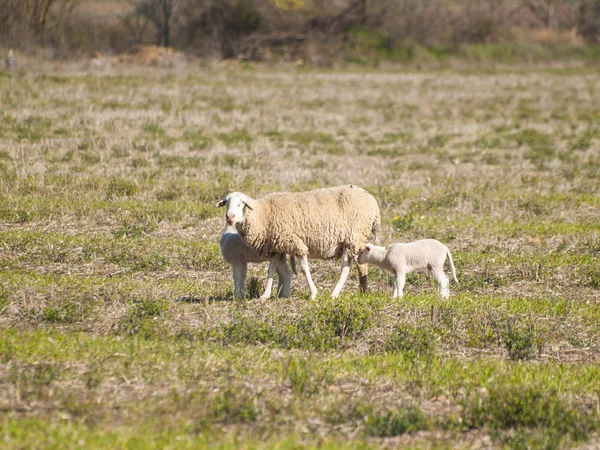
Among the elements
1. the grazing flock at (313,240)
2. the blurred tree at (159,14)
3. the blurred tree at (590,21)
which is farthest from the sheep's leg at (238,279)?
the blurred tree at (590,21)

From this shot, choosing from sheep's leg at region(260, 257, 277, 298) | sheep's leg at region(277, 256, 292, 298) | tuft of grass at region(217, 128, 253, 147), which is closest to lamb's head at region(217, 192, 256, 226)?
sheep's leg at region(260, 257, 277, 298)

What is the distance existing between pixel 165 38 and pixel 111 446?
45.7 metres

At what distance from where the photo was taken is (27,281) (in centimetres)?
918

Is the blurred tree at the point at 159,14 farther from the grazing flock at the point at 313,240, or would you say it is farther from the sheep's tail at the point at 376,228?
the grazing flock at the point at 313,240

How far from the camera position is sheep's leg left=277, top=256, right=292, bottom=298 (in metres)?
9.40

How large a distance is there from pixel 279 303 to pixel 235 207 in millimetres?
1196

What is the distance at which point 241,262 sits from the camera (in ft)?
31.4

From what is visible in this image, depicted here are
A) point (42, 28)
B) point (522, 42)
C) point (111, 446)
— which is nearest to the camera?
point (111, 446)

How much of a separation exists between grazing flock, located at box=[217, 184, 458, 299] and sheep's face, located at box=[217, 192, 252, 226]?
A: 0.04 ft

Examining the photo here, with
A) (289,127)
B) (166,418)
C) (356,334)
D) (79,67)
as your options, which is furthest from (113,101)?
(166,418)

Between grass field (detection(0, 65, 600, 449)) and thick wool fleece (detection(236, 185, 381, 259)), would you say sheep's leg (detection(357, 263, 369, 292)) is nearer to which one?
thick wool fleece (detection(236, 185, 381, 259))

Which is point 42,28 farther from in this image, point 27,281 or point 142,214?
point 27,281

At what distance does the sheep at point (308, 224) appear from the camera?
30.3ft

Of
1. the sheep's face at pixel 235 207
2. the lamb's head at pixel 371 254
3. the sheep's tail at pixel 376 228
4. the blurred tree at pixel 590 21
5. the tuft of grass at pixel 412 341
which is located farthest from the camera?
the blurred tree at pixel 590 21
